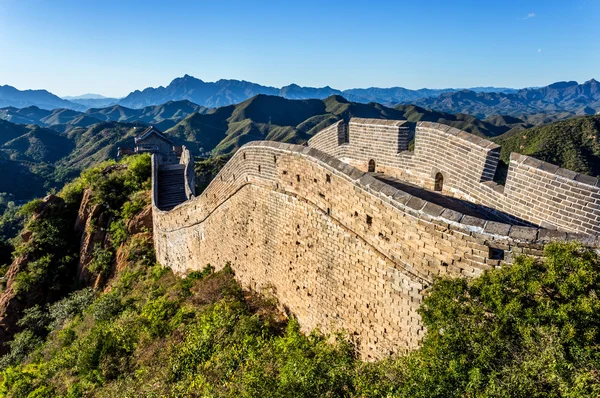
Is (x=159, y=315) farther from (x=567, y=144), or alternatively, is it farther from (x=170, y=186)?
(x=567, y=144)

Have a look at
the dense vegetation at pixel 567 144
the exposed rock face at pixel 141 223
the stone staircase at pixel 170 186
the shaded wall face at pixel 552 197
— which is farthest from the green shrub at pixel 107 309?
the dense vegetation at pixel 567 144

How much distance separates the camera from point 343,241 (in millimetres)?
5984

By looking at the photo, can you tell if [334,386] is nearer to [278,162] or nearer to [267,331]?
[267,331]

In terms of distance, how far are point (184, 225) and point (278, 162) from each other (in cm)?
578

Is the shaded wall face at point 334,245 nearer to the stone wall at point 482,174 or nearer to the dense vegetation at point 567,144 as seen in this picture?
the stone wall at point 482,174

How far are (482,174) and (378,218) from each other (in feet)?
6.38

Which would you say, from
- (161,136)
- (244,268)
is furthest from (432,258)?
(161,136)

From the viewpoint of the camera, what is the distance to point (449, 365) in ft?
11.9

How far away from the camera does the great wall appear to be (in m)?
4.25

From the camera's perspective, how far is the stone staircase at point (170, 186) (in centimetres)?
1590

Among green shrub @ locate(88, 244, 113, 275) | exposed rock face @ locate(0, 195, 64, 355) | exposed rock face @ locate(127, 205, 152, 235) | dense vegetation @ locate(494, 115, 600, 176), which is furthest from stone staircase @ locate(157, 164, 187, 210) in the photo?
dense vegetation @ locate(494, 115, 600, 176)

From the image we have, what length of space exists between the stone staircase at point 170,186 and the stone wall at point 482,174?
9327mm

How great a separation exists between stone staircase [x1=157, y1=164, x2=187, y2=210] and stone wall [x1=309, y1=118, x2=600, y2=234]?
30.6 feet

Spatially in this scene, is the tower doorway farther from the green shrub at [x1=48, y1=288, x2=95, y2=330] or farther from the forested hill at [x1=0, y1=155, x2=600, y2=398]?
the green shrub at [x1=48, y1=288, x2=95, y2=330]
